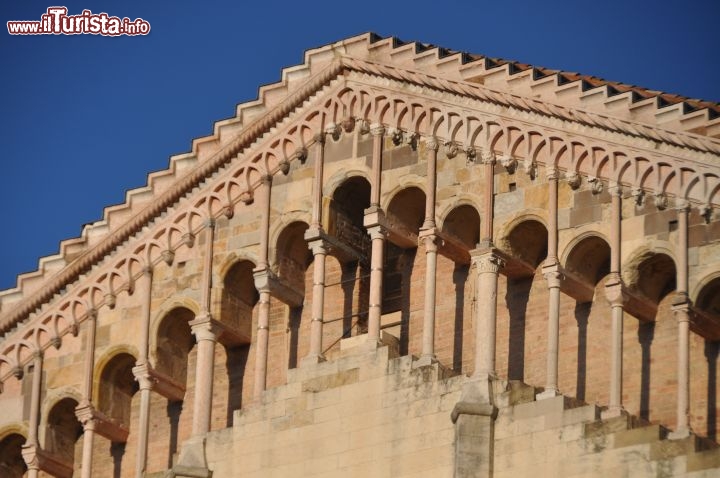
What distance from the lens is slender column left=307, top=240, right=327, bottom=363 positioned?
A: 52062 millimetres

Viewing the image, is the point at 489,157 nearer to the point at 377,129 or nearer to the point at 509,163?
the point at 509,163

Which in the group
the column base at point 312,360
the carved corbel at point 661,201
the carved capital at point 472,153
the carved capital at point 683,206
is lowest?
the column base at point 312,360

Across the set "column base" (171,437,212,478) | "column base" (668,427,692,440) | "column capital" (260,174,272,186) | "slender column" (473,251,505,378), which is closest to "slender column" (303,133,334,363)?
"column capital" (260,174,272,186)

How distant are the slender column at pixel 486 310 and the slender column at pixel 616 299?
5.64 feet

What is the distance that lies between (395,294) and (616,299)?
182 inches

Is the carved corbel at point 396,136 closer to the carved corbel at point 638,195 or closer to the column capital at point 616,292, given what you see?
the carved corbel at point 638,195

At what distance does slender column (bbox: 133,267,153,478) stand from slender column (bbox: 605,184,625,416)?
7789 mm

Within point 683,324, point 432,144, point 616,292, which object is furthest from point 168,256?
point 683,324

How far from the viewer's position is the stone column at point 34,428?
5484 cm

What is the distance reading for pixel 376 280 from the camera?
51812 millimetres

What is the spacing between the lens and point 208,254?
54.3 metres

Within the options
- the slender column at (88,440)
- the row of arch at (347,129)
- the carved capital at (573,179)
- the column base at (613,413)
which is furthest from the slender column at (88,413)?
the column base at (613,413)

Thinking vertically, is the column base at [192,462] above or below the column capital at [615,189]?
below

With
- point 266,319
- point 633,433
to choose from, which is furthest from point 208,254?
point 633,433
